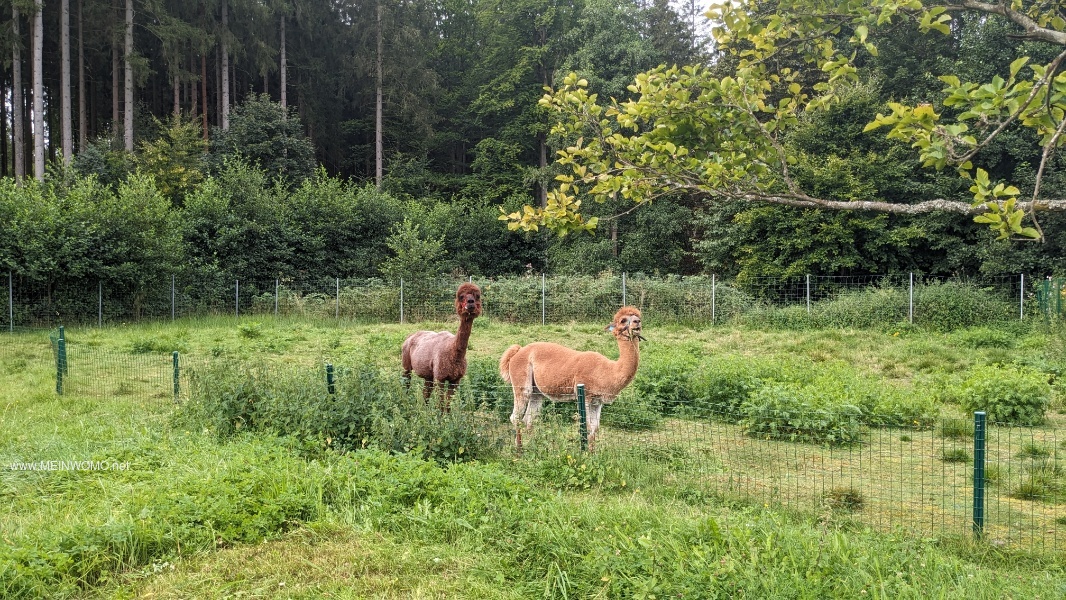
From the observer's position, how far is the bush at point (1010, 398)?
27.4 ft

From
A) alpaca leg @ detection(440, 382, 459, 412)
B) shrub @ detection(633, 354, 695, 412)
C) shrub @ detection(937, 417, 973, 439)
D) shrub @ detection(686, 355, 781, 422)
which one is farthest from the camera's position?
shrub @ detection(633, 354, 695, 412)

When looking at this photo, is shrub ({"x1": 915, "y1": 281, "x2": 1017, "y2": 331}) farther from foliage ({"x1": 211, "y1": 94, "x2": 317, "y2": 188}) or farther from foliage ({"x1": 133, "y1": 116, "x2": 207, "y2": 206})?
foliage ({"x1": 133, "y1": 116, "x2": 207, "y2": 206})

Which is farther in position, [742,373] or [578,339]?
[578,339]

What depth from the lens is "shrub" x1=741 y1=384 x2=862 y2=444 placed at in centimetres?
748

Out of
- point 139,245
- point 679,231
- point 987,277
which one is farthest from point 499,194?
point 987,277

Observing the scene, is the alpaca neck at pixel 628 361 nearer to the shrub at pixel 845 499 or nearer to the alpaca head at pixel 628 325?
the alpaca head at pixel 628 325

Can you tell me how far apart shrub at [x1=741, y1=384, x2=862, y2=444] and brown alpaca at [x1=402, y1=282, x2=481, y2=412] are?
3147 mm

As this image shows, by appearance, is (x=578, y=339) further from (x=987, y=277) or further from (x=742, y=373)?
(x=987, y=277)

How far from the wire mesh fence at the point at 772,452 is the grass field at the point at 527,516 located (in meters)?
0.04

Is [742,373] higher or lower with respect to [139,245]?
lower

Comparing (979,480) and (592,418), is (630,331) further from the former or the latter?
(979,480)

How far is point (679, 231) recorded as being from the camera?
3164 cm

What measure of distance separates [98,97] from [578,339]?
3213cm

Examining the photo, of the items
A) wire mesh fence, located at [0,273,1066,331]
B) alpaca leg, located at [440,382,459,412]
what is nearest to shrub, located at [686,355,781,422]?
alpaca leg, located at [440,382,459,412]
